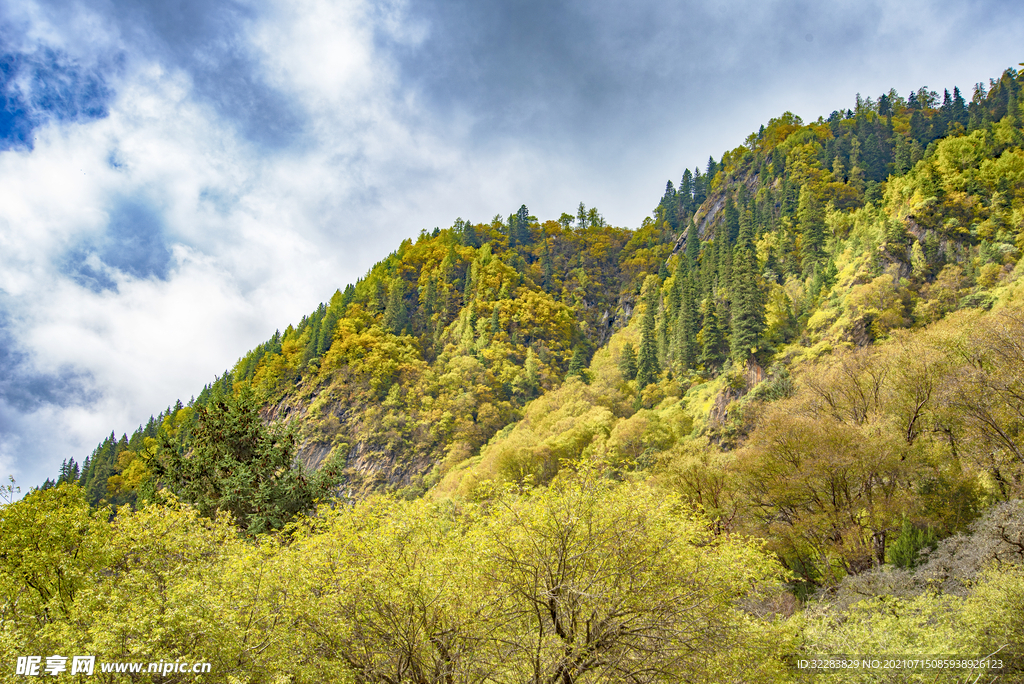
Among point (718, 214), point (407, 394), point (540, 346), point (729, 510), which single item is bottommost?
point (729, 510)

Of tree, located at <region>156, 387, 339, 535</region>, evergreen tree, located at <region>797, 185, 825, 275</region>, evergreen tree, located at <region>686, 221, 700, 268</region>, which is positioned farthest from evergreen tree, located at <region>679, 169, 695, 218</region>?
tree, located at <region>156, 387, 339, 535</region>

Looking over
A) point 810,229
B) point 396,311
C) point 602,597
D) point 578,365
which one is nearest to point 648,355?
point 578,365

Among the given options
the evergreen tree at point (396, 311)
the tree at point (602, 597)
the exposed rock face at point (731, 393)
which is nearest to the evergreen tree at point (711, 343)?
the exposed rock face at point (731, 393)

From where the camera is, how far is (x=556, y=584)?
43.9ft

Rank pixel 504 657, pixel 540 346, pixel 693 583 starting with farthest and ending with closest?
pixel 540 346, pixel 693 583, pixel 504 657

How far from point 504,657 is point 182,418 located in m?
107

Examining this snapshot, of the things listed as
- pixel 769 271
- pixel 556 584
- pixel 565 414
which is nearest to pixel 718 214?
pixel 769 271

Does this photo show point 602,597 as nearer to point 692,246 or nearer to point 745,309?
point 745,309

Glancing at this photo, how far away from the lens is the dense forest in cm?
1299

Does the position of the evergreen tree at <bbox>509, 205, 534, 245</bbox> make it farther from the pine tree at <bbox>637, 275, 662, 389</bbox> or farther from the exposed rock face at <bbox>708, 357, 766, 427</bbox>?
the exposed rock face at <bbox>708, 357, 766, 427</bbox>

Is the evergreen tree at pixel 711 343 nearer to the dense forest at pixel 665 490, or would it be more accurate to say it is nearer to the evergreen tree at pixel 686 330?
the dense forest at pixel 665 490

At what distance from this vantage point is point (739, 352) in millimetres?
57406

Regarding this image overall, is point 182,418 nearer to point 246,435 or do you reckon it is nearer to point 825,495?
point 246,435

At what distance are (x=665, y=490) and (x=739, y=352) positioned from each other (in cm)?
3258
